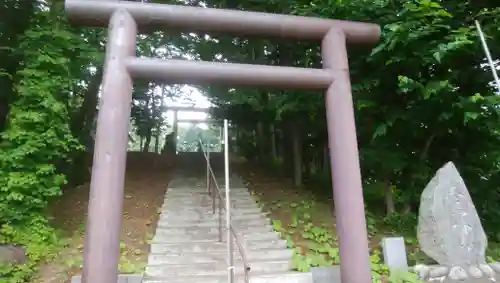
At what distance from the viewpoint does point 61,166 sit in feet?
26.8

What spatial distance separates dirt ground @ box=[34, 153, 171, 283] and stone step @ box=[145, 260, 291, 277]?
0.23 metres

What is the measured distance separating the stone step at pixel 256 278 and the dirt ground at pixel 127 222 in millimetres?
465

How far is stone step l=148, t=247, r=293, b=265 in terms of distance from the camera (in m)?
5.21

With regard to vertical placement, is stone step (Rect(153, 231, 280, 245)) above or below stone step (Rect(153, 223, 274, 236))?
below

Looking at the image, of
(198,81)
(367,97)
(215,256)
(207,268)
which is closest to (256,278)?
(207,268)

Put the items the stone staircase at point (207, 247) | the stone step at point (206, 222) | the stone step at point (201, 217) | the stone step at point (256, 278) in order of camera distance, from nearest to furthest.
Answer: the stone step at point (256, 278)
the stone staircase at point (207, 247)
the stone step at point (206, 222)
the stone step at point (201, 217)

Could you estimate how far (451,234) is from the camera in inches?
203

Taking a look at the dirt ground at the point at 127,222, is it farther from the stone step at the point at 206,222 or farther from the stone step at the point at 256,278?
the stone step at the point at 256,278

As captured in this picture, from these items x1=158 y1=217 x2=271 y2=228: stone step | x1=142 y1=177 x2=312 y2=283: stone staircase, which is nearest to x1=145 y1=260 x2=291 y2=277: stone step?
x1=142 y1=177 x2=312 y2=283: stone staircase

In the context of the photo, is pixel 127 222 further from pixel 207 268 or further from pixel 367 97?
pixel 367 97

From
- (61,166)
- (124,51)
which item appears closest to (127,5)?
(124,51)

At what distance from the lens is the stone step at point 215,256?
521cm

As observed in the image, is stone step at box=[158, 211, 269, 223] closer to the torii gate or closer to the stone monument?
the stone monument

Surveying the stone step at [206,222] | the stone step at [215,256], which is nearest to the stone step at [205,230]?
the stone step at [206,222]
